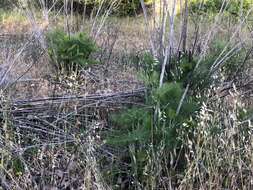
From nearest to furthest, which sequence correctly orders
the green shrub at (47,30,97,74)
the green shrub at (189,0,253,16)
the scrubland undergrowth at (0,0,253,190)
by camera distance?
the scrubland undergrowth at (0,0,253,190) → the green shrub at (189,0,253,16) → the green shrub at (47,30,97,74)

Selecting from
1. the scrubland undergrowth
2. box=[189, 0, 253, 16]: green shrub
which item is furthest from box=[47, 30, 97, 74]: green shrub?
box=[189, 0, 253, 16]: green shrub

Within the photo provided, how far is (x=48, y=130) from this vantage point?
3.45m

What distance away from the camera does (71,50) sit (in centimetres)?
489

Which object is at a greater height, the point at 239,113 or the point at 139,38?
the point at 239,113

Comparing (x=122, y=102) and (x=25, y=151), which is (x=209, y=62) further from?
(x=25, y=151)

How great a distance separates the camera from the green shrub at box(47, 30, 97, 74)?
16.0ft

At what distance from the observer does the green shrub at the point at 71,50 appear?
4883 millimetres

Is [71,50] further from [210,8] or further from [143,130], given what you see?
[210,8]

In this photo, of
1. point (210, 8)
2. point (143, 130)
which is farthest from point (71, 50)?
point (210, 8)

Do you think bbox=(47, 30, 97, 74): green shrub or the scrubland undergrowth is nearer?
the scrubland undergrowth

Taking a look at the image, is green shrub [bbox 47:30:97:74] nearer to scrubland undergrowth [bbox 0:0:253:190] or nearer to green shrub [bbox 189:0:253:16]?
scrubland undergrowth [bbox 0:0:253:190]

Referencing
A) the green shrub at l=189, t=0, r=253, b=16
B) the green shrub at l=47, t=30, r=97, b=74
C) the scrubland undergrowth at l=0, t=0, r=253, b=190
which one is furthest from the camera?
the green shrub at l=47, t=30, r=97, b=74

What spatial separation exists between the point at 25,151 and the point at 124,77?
204 cm

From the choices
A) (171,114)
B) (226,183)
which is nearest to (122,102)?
(171,114)
